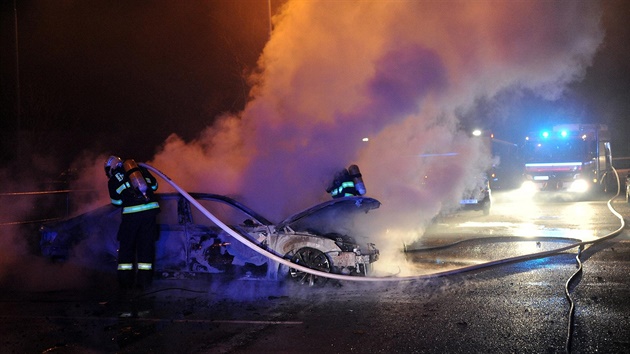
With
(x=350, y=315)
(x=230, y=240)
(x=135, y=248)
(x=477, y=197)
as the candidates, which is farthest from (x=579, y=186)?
(x=135, y=248)

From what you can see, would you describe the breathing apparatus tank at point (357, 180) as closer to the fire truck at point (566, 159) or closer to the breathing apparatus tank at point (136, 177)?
the breathing apparatus tank at point (136, 177)

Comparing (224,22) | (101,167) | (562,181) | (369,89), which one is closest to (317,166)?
(369,89)

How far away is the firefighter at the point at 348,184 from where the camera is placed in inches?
390

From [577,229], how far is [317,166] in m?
6.85

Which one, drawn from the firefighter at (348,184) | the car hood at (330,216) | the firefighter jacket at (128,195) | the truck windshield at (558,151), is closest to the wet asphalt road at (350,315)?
the car hood at (330,216)

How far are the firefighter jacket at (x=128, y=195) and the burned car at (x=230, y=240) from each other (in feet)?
1.97

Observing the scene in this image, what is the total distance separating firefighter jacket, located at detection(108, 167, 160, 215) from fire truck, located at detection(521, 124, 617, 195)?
20315 mm

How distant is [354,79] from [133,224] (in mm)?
5204

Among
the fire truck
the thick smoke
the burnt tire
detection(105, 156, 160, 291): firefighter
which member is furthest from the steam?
the fire truck

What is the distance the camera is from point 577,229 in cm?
1332

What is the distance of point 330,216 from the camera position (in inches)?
322

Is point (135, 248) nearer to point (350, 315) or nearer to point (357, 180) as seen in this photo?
point (350, 315)

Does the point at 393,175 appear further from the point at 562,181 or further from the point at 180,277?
the point at 562,181

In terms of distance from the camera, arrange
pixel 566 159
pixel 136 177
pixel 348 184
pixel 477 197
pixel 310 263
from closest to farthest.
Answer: pixel 136 177, pixel 310 263, pixel 348 184, pixel 477 197, pixel 566 159
